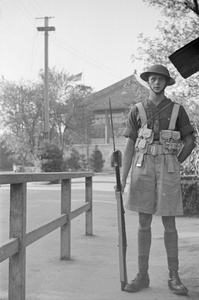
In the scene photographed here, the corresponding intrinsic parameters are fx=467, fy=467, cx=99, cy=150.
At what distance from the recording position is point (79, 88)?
35781 millimetres

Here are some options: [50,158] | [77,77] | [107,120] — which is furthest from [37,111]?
[50,158]

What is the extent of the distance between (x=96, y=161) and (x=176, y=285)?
33.4 meters

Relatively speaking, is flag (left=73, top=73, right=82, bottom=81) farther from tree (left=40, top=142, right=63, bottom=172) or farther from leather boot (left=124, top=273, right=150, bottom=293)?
leather boot (left=124, top=273, right=150, bottom=293)

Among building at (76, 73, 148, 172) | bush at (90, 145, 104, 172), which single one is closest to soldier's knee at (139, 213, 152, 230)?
bush at (90, 145, 104, 172)

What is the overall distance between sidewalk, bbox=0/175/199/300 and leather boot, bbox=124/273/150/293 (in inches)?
2.0

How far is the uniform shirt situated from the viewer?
3.51 meters

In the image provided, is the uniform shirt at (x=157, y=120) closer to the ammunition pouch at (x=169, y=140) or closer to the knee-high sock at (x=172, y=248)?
the ammunition pouch at (x=169, y=140)

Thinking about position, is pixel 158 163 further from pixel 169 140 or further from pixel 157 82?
pixel 157 82

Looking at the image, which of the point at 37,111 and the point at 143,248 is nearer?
the point at 143,248

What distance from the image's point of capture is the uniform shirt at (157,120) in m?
3.51

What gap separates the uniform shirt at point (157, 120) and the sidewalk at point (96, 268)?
1.16m

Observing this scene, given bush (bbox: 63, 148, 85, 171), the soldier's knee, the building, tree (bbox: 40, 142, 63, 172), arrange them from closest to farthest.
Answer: the soldier's knee < tree (bbox: 40, 142, 63, 172) < bush (bbox: 63, 148, 85, 171) < the building

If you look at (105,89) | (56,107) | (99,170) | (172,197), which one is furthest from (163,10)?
(105,89)

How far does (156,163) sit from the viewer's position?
3.43m
